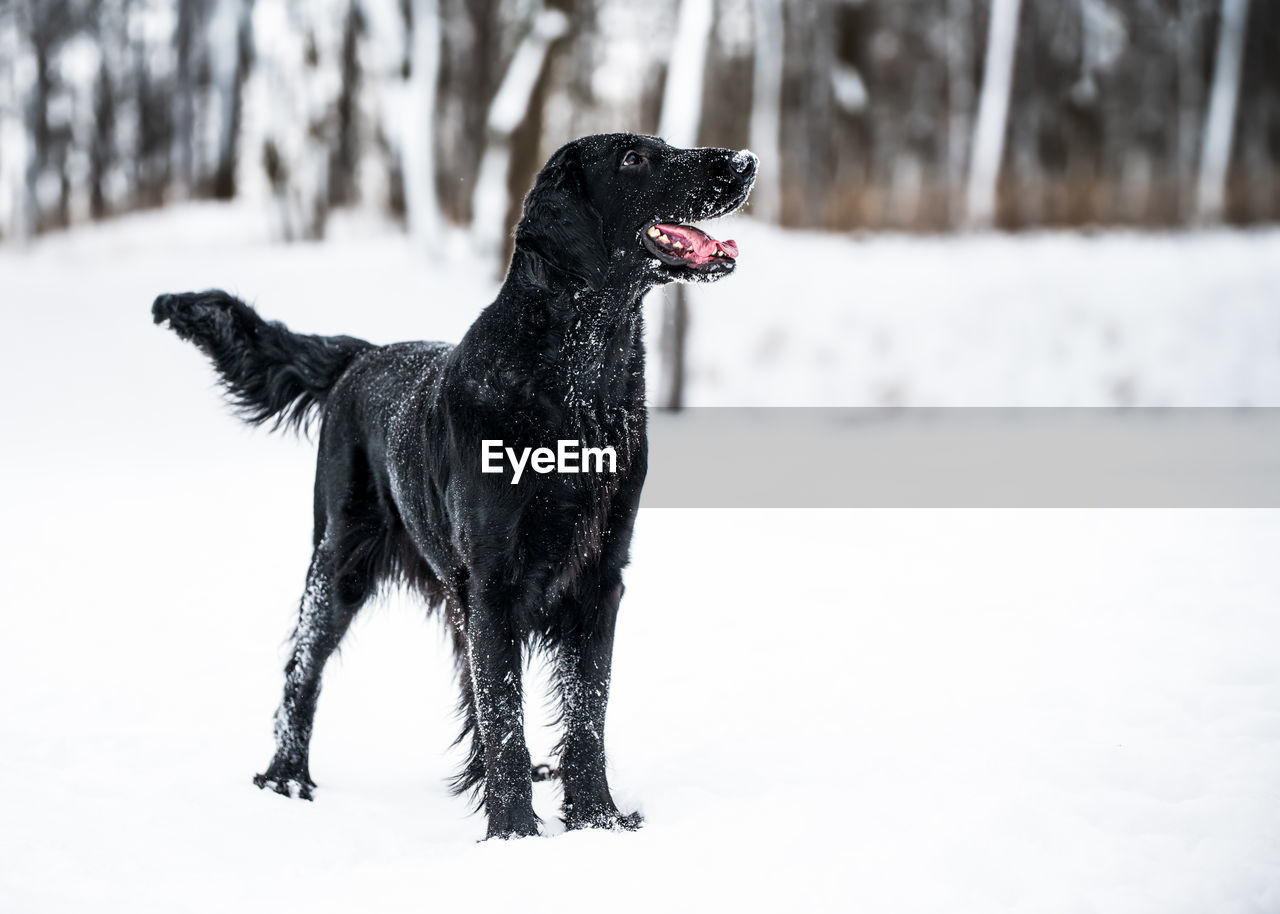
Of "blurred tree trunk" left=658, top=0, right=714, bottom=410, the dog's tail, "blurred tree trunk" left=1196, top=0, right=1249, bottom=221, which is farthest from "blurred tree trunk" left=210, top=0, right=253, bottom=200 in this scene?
the dog's tail

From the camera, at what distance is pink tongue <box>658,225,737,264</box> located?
322 cm

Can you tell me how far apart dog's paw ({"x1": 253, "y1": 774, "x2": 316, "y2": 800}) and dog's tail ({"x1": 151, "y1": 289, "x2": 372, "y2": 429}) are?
128 cm

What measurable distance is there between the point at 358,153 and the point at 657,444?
18.2m

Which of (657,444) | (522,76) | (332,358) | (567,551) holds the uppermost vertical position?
(522,76)

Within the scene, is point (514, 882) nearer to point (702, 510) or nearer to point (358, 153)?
point (702, 510)

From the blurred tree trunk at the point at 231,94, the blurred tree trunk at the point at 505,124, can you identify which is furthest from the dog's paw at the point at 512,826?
the blurred tree trunk at the point at 231,94

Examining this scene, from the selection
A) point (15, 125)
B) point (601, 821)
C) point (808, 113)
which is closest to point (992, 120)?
point (808, 113)

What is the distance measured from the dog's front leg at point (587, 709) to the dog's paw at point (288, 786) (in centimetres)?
102

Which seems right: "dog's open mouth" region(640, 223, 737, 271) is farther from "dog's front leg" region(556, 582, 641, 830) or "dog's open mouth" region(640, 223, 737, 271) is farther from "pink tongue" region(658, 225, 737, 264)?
"dog's front leg" region(556, 582, 641, 830)

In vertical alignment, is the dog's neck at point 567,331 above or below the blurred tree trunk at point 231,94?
below

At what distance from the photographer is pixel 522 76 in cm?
1343

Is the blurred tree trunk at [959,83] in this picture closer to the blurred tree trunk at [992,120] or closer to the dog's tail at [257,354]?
the blurred tree trunk at [992,120]

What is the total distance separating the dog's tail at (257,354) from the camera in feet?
14.2

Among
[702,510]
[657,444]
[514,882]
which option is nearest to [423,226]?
[657,444]
